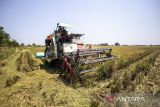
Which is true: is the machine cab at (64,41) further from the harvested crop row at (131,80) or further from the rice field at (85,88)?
the harvested crop row at (131,80)

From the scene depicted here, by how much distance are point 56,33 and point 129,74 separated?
22.0 feet

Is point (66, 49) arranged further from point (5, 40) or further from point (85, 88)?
point (5, 40)

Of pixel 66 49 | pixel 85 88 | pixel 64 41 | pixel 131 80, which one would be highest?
pixel 64 41

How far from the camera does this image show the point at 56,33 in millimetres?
13609

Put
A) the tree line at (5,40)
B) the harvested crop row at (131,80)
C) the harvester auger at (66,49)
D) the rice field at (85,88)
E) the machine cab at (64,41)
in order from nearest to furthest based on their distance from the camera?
1. the rice field at (85,88)
2. the harvested crop row at (131,80)
3. the harvester auger at (66,49)
4. the machine cab at (64,41)
5. the tree line at (5,40)

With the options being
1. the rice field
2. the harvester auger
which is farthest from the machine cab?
the rice field

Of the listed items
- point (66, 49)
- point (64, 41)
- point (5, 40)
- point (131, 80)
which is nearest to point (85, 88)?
point (131, 80)

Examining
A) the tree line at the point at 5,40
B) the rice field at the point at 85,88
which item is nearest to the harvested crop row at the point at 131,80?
the rice field at the point at 85,88

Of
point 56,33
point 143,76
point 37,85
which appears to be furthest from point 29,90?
point 56,33

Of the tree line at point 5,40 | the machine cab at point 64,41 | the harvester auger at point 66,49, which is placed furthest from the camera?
the tree line at point 5,40

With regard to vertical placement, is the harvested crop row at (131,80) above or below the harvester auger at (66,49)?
below

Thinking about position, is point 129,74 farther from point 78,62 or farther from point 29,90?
point 29,90

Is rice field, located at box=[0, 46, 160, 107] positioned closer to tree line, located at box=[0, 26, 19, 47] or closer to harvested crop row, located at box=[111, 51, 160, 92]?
harvested crop row, located at box=[111, 51, 160, 92]

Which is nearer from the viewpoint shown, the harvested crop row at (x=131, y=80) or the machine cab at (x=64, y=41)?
the harvested crop row at (x=131, y=80)
